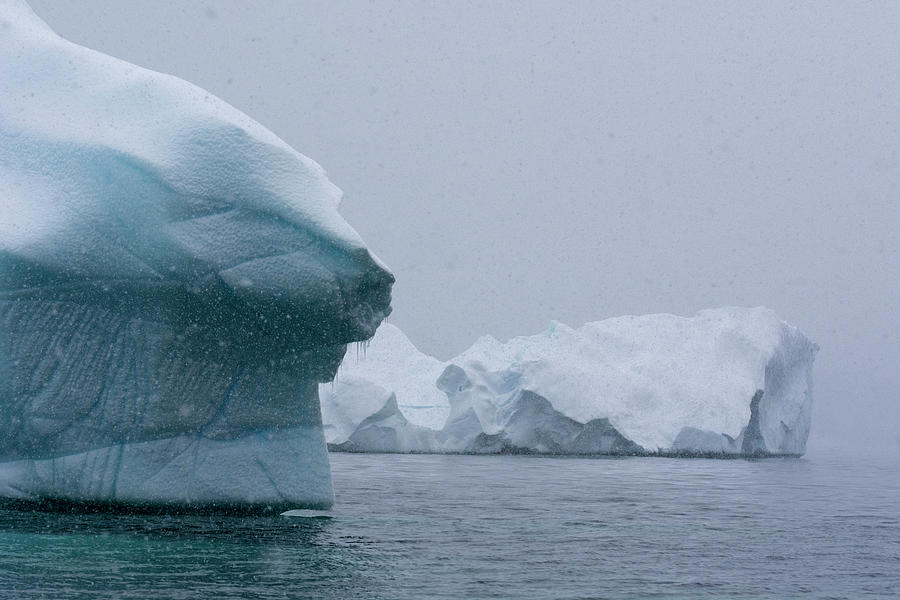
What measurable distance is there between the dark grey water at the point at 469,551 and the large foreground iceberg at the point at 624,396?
12.1 meters

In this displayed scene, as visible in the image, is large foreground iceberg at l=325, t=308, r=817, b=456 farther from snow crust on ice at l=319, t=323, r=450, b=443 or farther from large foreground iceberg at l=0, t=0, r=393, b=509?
large foreground iceberg at l=0, t=0, r=393, b=509

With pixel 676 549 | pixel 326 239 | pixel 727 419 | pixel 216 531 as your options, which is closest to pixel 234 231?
pixel 326 239

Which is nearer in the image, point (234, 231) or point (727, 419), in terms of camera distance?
point (234, 231)

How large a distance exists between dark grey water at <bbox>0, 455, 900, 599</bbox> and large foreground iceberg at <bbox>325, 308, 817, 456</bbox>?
12124 mm

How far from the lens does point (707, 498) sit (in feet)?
39.1

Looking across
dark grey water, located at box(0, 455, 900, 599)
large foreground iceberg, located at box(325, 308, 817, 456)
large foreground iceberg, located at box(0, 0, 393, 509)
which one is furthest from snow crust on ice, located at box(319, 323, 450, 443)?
large foreground iceberg, located at box(0, 0, 393, 509)

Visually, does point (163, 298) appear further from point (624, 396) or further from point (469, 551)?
point (624, 396)

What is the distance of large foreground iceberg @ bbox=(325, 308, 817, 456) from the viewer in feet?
76.9

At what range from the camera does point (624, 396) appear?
24438mm

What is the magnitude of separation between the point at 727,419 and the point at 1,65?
19.7 m

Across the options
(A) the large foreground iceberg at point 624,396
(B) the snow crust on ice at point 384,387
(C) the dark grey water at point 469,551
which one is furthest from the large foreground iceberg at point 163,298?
(B) the snow crust on ice at point 384,387

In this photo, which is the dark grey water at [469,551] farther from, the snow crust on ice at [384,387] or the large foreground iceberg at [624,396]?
the snow crust on ice at [384,387]

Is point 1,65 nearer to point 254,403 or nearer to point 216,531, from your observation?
point 254,403

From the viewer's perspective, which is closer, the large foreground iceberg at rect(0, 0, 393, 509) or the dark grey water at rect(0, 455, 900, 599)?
the dark grey water at rect(0, 455, 900, 599)
